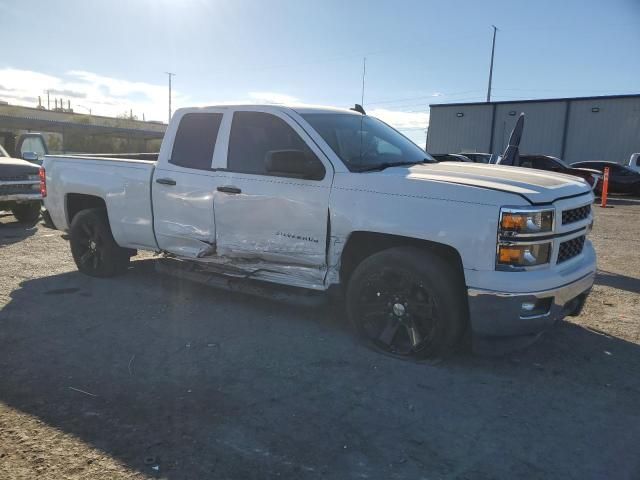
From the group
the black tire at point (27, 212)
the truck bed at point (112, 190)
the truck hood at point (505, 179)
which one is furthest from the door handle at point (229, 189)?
the black tire at point (27, 212)

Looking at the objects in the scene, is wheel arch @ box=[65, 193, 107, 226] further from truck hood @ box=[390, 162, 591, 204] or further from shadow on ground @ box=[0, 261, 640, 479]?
truck hood @ box=[390, 162, 591, 204]

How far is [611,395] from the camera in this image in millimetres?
3500

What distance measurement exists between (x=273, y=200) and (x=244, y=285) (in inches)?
36.2

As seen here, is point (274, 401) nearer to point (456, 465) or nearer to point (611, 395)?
point (456, 465)

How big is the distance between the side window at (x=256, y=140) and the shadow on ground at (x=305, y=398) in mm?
1419

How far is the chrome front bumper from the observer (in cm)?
351

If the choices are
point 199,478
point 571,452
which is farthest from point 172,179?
point 571,452

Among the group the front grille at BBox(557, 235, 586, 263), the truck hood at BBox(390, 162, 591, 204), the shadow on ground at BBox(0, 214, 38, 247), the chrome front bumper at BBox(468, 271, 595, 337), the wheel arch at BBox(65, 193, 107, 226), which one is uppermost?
the truck hood at BBox(390, 162, 591, 204)

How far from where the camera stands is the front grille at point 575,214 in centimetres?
378

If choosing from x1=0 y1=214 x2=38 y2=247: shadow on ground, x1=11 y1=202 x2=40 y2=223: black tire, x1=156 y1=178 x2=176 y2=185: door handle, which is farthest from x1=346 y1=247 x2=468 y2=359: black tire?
x1=11 y1=202 x2=40 y2=223: black tire

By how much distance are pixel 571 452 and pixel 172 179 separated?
4.05 meters

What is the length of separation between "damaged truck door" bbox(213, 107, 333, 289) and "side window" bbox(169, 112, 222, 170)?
0.81 ft

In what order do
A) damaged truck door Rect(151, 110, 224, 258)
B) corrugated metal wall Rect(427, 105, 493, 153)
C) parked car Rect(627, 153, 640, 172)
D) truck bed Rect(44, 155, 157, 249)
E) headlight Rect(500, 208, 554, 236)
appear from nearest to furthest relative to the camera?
headlight Rect(500, 208, 554, 236) < damaged truck door Rect(151, 110, 224, 258) < truck bed Rect(44, 155, 157, 249) < parked car Rect(627, 153, 640, 172) < corrugated metal wall Rect(427, 105, 493, 153)

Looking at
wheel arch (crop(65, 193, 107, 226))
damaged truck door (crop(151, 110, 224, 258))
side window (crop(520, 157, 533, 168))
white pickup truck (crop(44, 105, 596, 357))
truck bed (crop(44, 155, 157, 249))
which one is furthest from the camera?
side window (crop(520, 157, 533, 168))
